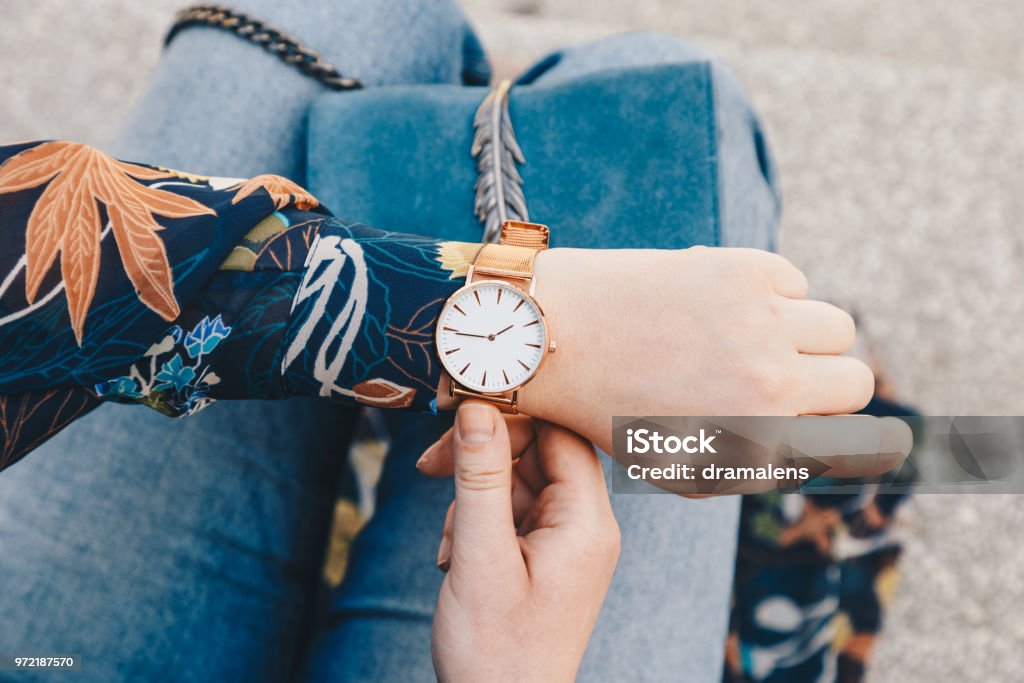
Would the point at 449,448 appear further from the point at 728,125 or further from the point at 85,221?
the point at 728,125

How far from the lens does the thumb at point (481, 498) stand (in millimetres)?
689

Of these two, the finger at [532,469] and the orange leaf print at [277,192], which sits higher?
the orange leaf print at [277,192]

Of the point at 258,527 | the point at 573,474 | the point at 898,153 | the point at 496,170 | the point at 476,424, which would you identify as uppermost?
the point at 496,170

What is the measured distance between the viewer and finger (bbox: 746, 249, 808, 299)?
0.80m

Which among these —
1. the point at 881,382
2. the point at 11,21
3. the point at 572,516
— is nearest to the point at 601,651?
the point at 572,516

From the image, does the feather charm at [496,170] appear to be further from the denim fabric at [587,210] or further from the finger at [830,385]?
the finger at [830,385]

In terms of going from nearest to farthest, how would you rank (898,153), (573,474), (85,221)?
(85,221), (573,474), (898,153)

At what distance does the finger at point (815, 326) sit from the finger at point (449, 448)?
33 centimetres

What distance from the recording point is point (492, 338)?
0.76 m

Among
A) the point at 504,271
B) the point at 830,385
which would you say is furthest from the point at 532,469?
the point at 830,385

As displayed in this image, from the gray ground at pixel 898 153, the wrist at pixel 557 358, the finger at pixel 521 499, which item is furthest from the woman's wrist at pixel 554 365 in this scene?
the gray ground at pixel 898 153

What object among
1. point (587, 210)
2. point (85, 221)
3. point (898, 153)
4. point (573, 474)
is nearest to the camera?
point (85, 221)

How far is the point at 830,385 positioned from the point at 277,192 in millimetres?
680

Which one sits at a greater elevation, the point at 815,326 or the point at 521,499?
the point at 815,326
